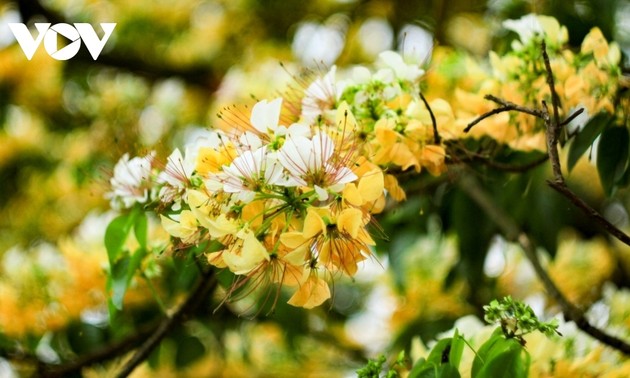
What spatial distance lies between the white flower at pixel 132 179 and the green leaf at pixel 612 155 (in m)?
0.59

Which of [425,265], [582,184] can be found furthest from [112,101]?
[582,184]

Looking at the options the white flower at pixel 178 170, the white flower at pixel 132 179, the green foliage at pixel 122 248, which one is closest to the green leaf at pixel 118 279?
the green foliage at pixel 122 248

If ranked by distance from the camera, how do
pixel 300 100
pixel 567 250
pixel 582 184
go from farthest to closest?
pixel 582 184
pixel 567 250
pixel 300 100

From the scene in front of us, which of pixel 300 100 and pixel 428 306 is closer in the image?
Result: pixel 300 100

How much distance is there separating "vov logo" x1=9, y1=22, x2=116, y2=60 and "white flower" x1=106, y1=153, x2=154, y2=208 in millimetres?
844

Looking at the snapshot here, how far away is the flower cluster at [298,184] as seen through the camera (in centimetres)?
79

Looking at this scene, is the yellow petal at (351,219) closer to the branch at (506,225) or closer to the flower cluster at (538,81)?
the flower cluster at (538,81)

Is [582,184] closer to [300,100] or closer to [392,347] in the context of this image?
[392,347]

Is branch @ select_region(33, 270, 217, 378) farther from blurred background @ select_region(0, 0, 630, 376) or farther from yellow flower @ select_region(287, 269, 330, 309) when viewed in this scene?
yellow flower @ select_region(287, 269, 330, 309)

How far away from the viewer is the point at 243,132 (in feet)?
2.94

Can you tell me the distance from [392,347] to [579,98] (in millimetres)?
817

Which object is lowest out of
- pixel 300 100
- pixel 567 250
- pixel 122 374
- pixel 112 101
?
pixel 112 101

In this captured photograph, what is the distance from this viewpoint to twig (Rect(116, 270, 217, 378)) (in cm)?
111

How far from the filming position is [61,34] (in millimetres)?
2137
